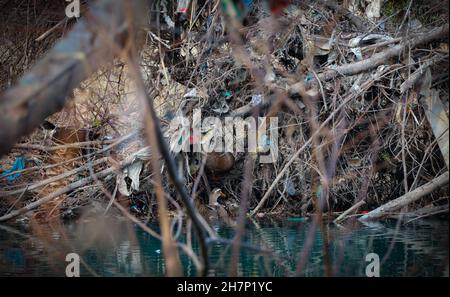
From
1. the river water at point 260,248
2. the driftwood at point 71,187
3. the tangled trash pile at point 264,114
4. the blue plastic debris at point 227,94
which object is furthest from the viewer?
the blue plastic debris at point 227,94

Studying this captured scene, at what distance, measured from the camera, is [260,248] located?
3.44 m

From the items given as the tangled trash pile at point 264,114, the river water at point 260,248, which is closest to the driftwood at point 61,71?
the river water at point 260,248

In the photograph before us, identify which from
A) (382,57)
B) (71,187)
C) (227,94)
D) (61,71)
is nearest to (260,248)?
(61,71)

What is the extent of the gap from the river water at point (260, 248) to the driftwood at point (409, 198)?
8 centimetres

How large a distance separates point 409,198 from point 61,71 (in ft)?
10.1

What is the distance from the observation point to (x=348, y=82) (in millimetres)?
5055

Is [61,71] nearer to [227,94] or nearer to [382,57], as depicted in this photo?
[382,57]

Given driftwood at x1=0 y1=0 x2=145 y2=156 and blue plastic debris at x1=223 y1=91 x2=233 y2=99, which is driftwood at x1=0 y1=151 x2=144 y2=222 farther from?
driftwood at x1=0 y1=0 x2=145 y2=156

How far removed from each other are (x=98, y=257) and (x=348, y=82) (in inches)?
101

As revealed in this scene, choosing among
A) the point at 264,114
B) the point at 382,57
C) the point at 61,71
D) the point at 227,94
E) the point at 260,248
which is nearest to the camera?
the point at 61,71

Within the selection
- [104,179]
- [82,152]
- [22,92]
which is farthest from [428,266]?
[82,152]

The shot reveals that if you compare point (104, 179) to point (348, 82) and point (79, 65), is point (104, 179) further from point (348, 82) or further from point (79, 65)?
point (79, 65)

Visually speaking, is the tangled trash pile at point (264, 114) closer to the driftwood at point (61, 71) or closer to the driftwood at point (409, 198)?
the driftwood at point (409, 198)

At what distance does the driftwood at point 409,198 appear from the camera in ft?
Answer: 13.3
